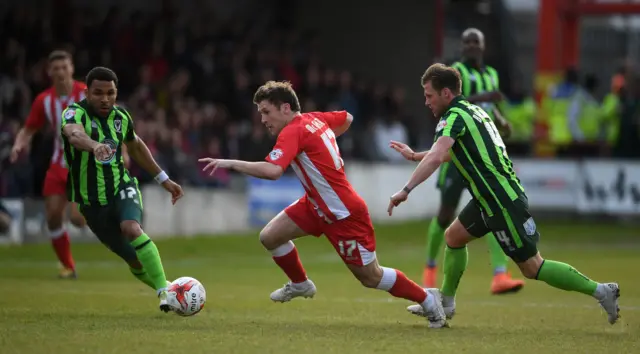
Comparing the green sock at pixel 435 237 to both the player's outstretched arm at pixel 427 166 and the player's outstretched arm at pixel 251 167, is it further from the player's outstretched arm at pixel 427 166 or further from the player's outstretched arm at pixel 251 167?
the player's outstretched arm at pixel 251 167

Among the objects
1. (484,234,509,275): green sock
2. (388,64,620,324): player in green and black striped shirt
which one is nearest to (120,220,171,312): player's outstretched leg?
(388,64,620,324): player in green and black striped shirt

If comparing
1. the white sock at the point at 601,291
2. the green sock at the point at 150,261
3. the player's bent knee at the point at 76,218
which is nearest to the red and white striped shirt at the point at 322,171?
the green sock at the point at 150,261

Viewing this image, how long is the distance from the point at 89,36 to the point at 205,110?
265cm

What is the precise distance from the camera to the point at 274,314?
1093cm

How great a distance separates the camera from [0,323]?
9664 mm

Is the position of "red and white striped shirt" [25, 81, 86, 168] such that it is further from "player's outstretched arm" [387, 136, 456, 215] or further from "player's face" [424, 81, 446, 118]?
"player's outstretched arm" [387, 136, 456, 215]

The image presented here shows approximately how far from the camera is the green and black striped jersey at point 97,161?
10.6 m

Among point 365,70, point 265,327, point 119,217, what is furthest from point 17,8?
point 265,327

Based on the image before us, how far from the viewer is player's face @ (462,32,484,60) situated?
13.7 m

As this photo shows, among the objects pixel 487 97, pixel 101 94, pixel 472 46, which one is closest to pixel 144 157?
pixel 101 94

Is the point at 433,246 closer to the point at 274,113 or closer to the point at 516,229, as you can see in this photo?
the point at 516,229

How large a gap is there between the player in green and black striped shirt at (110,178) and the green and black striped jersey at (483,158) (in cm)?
252

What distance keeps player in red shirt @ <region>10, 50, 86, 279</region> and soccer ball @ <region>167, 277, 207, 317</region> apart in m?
4.46

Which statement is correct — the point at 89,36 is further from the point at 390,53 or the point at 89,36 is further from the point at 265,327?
the point at 265,327
